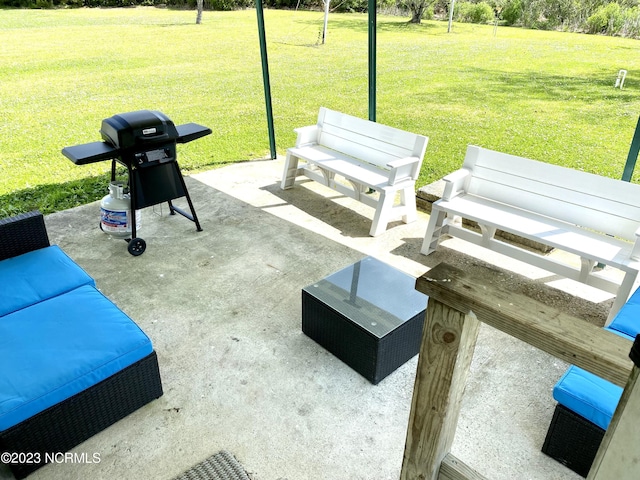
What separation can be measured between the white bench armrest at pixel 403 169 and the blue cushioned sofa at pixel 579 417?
215cm

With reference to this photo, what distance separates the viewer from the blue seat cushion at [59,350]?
1814 millimetres

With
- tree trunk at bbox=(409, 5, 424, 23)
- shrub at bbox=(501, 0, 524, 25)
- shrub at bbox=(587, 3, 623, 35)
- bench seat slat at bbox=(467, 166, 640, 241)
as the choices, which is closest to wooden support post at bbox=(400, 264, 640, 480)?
bench seat slat at bbox=(467, 166, 640, 241)

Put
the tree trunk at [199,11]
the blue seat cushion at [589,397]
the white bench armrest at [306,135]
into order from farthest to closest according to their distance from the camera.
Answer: the tree trunk at [199,11] → the white bench armrest at [306,135] → the blue seat cushion at [589,397]

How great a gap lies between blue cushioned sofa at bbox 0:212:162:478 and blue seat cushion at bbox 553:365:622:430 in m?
1.81

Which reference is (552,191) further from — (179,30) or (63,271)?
(179,30)

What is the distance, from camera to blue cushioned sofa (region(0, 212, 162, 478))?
182cm

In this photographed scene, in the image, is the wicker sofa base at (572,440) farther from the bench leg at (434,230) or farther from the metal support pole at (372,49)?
the metal support pole at (372,49)

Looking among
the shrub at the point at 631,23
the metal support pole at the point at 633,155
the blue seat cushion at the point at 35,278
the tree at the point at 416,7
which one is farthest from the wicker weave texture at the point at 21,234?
the tree at the point at 416,7

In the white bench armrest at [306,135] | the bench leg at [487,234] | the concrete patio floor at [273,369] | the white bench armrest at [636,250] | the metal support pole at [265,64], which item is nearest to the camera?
the concrete patio floor at [273,369]

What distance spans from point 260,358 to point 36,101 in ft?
30.2

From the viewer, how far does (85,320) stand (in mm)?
Result: 2182

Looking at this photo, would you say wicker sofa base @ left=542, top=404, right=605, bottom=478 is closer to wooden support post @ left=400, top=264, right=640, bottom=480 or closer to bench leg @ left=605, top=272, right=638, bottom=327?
wooden support post @ left=400, top=264, right=640, bottom=480

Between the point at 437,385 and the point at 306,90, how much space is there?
9.89m

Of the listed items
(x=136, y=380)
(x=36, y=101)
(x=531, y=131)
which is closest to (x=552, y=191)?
(x=136, y=380)
